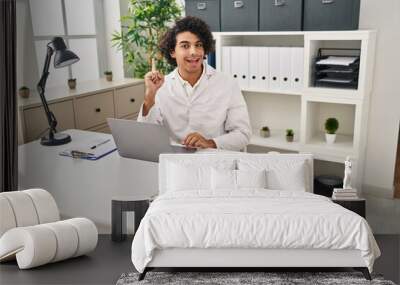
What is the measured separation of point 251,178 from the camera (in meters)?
1.07

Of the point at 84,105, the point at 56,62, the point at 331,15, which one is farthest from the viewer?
the point at 84,105

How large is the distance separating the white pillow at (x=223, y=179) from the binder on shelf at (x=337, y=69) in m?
1.48

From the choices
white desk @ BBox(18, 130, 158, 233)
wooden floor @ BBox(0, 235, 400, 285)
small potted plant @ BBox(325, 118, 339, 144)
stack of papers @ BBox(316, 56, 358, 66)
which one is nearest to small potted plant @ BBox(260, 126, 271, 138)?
small potted plant @ BBox(325, 118, 339, 144)

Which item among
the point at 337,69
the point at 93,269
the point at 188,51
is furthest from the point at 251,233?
the point at 337,69

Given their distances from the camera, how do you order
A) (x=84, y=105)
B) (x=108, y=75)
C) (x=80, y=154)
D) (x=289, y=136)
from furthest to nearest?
(x=108, y=75) → (x=84, y=105) → (x=289, y=136) → (x=80, y=154)

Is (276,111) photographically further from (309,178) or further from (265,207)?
(265,207)

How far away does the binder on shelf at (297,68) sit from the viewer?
8.01ft

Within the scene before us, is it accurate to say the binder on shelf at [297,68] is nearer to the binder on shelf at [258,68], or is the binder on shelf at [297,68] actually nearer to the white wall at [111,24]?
the binder on shelf at [258,68]

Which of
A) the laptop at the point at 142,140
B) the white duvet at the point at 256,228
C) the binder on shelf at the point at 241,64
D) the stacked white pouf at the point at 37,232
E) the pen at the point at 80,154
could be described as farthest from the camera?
the binder on shelf at the point at 241,64

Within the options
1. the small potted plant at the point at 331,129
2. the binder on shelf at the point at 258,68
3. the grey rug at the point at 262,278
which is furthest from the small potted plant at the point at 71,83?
the grey rug at the point at 262,278

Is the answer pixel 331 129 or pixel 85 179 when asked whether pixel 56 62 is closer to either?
pixel 85 179

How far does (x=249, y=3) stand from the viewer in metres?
2.53

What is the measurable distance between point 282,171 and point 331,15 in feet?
4.93

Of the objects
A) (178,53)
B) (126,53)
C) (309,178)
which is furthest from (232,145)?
(126,53)
